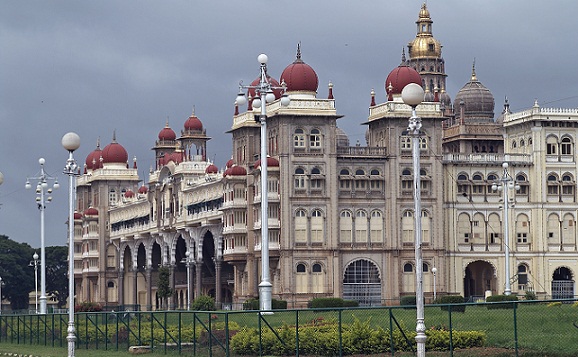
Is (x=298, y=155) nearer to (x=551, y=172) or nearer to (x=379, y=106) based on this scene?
(x=379, y=106)

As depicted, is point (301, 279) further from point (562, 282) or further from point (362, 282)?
point (562, 282)

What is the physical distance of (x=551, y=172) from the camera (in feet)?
374

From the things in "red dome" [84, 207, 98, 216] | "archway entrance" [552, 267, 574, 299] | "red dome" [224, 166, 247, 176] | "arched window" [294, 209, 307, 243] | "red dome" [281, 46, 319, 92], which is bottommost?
"archway entrance" [552, 267, 574, 299]

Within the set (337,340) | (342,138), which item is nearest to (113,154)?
(342,138)

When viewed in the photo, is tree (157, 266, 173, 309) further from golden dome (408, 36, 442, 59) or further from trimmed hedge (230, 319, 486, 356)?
trimmed hedge (230, 319, 486, 356)

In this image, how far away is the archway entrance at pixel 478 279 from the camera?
11631 centimetres

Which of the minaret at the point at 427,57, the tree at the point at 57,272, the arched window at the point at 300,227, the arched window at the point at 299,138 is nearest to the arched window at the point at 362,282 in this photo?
the arched window at the point at 300,227

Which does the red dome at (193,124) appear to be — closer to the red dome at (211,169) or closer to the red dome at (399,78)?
the red dome at (211,169)

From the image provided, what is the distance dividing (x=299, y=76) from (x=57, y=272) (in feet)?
313

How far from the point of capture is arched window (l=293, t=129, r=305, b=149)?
105688 millimetres

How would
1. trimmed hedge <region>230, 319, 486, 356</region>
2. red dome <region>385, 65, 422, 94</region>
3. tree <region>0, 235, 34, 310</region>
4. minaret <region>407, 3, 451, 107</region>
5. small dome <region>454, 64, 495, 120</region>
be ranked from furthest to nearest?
tree <region>0, 235, 34, 310</region> → minaret <region>407, 3, 451, 107</region> → small dome <region>454, 64, 495, 120</region> → red dome <region>385, 65, 422, 94</region> → trimmed hedge <region>230, 319, 486, 356</region>

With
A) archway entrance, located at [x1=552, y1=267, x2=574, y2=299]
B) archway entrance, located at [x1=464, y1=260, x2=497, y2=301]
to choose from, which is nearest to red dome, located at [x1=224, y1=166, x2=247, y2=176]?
archway entrance, located at [x1=464, y1=260, x2=497, y2=301]

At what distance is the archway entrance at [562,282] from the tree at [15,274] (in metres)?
83.8

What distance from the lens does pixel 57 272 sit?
632ft
